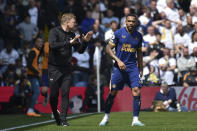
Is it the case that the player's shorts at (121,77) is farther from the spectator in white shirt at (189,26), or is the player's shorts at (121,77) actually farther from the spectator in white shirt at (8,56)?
the spectator in white shirt at (189,26)

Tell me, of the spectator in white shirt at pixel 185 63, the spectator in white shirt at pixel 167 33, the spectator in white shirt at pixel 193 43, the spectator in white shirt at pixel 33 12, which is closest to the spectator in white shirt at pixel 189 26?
the spectator in white shirt at pixel 167 33

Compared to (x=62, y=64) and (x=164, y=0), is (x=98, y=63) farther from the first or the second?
(x=62, y=64)

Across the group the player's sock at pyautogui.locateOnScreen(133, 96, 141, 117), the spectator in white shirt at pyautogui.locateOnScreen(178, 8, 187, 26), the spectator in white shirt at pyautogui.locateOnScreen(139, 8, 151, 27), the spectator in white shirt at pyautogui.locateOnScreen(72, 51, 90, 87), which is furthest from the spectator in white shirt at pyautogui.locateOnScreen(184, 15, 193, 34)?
the player's sock at pyautogui.locateOnScreen(133, 96, 141, 117)

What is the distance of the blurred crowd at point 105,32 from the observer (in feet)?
65.8

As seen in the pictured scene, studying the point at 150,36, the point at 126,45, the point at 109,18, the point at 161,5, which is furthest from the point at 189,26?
the point at 126,45

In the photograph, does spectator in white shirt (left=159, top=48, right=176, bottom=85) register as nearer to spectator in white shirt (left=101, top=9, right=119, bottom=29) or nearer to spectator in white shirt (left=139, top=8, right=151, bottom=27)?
spectator in white shirt (left=139, top=8, right=151, bottom=27)

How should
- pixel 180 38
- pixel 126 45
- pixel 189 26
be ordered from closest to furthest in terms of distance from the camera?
1. pixel 126 45
2. pixel 180 38
3. pixel 189 26

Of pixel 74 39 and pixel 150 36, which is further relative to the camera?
pixel 150 36

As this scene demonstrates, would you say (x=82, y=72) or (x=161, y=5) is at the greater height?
(x=161, y=5)

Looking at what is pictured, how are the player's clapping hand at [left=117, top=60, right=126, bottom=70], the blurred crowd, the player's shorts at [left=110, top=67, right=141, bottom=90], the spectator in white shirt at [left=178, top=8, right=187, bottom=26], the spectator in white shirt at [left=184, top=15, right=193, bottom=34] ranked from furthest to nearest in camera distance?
the spectator in white shirt at [left=178, top=8, right=187, bottom=26]
the spectator in white shirt at [left=184, top=15, right=193, bottom=34]
the blurred crowd
the player's shorts at [left=110, top=67, right=141, bottom=90]
the player's clapping hand at [left=117, top=60, right=126, bottom=70]

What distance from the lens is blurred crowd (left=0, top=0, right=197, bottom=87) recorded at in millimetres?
20062

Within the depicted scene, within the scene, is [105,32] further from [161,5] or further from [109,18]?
[161,5]

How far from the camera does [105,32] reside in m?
21.7

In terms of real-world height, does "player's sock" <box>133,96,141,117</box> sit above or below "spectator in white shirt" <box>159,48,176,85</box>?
below
